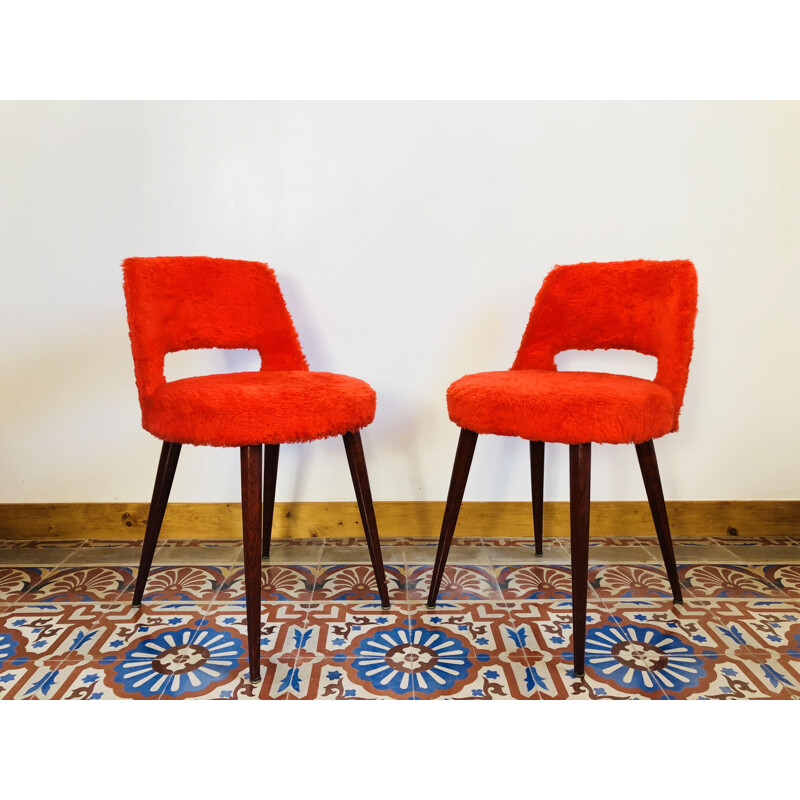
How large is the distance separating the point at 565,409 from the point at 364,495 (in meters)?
0.51

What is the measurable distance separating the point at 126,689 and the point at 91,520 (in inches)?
36.6

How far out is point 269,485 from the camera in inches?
65.5

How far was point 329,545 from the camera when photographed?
184 cm

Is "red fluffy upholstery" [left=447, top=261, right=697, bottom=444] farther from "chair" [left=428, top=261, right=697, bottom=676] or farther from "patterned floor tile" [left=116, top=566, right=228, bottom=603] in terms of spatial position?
"patterned floor tile" [left=116, top=566, right=228, bottom=603]

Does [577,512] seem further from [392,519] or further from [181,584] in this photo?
[181,584]

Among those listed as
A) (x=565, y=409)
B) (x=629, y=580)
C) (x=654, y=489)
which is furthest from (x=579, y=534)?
(x=629, y=580)

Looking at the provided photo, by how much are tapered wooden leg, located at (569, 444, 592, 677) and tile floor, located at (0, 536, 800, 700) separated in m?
Result: 0.08

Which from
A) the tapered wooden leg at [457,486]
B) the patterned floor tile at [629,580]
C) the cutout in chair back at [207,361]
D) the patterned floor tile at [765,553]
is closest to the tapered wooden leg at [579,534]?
the tapered wooden leg at [457,486]

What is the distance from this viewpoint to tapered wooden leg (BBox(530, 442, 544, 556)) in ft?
5.48

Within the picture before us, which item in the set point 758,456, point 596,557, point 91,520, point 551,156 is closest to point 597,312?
point 551,156

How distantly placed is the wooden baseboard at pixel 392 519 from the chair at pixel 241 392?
0.74ft

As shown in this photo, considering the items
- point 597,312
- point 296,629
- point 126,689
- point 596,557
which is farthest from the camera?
point 596,557

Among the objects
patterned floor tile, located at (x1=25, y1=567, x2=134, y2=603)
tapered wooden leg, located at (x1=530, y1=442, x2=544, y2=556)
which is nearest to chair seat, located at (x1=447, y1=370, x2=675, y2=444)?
tapered wooden leg, located at (x1=530, y1=442, x2=544, y2=556)

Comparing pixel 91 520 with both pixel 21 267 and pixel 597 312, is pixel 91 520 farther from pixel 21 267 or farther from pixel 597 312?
pixel 597 312
